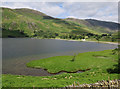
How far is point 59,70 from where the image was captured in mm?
41531

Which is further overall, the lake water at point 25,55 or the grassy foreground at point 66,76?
the lake water at point 25,55

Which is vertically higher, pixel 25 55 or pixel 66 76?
pixel 66 76

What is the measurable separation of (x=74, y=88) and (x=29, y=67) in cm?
3557

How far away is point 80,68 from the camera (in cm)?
4334

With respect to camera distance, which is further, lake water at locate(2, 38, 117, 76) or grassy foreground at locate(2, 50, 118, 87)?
lake water at locate(2, 38, 117, 76)

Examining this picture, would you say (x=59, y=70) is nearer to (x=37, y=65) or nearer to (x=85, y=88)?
(x=37, y=65)

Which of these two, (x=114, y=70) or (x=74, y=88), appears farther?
(x=114, y=70)

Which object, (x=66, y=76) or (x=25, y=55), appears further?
(x=25, y=55)

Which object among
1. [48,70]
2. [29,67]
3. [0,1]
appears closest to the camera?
[0,1]

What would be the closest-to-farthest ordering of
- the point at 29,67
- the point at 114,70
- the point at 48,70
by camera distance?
1. the point at 114,70
2. the point at 48,70
3. the point at 29,67

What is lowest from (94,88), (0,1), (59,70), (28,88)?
(59,70)

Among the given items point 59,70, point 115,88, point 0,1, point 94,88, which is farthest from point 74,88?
point 59,70

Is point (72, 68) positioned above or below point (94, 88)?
below

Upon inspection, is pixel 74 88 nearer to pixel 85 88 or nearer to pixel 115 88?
pixel 85 88
